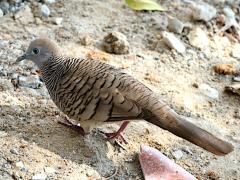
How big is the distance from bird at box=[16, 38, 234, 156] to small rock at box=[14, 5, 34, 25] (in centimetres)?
102

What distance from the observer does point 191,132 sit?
3.44 m

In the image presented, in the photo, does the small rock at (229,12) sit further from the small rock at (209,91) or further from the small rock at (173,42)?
the small rock at (209,91)

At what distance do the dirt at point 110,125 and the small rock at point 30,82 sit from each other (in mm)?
43

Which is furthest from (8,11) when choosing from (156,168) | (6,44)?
(156,168)

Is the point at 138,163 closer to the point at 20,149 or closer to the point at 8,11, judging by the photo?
the point at 20,149

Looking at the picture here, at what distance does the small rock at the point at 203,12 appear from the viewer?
5.10 metres

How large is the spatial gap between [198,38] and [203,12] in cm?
27

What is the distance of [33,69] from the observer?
427cm

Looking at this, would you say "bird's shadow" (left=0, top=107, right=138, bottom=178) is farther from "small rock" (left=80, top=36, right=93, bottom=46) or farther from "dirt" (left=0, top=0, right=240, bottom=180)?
"small rock" (left=80, top=36, right=93, bottom=46)

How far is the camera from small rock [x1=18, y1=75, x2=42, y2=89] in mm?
4078

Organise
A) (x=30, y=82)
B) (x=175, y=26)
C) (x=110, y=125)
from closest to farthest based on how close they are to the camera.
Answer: (x=110, y=125) < (x=30, y=82) < (x=175, y=26)

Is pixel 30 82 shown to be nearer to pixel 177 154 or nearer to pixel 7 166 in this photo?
A: pixel 7 166

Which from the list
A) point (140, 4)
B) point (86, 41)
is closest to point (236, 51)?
point (140, 4)

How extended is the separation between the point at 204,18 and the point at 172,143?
156 centimetres
